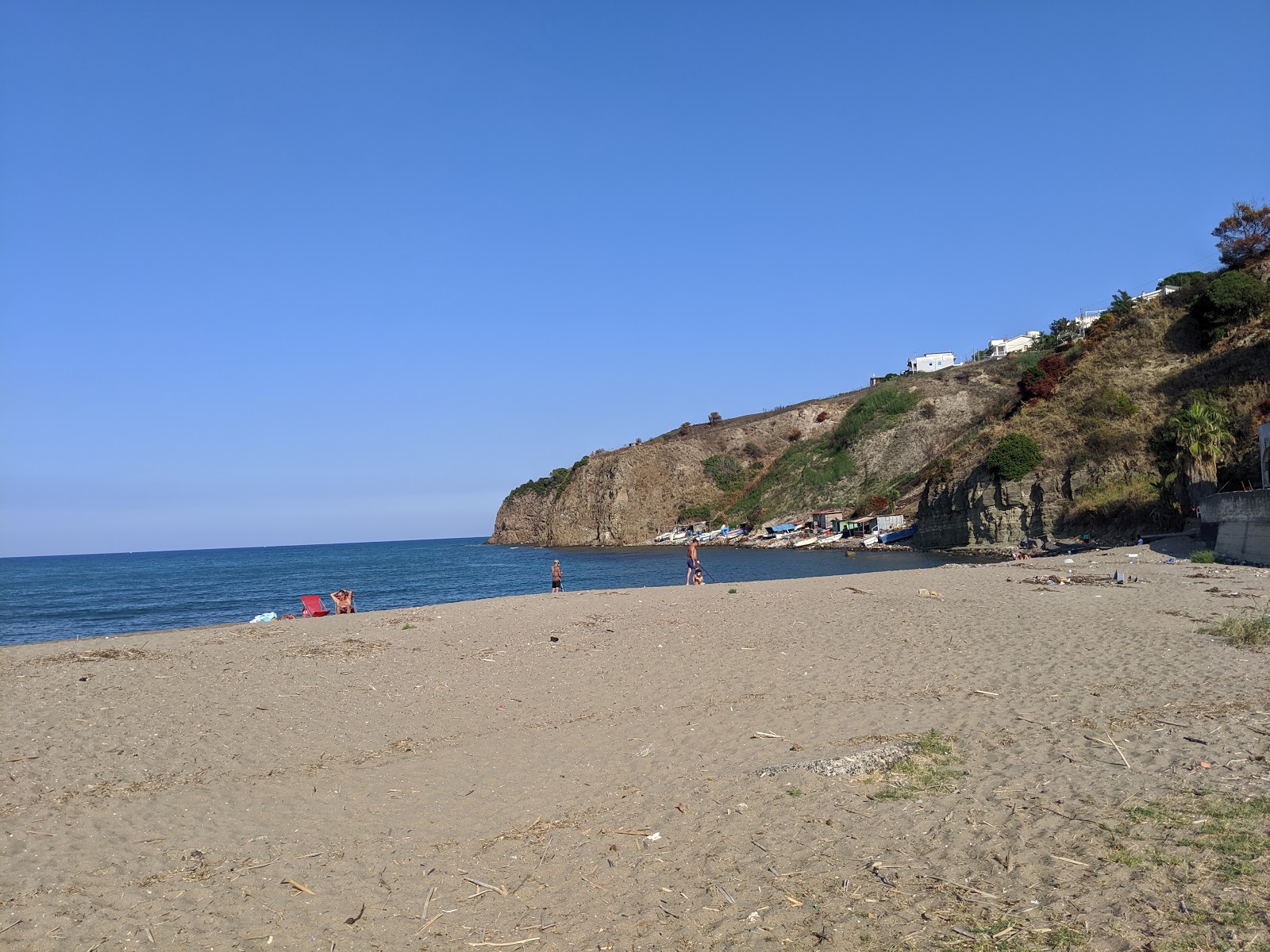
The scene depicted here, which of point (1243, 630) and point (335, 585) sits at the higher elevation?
point (1243, 630)

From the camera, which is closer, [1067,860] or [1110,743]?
[1067,860]

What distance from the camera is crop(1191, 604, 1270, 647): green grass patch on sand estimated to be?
1152 centimetres

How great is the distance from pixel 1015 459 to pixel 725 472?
54384mm

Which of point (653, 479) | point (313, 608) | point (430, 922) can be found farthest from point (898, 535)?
point (430, 922)

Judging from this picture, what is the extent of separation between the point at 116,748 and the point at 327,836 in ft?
14.5

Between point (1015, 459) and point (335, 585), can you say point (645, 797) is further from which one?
point (335, 585)

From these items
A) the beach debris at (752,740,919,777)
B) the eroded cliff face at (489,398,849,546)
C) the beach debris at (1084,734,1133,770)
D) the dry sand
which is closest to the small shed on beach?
the eroded cliff face at (489,398,849,546)

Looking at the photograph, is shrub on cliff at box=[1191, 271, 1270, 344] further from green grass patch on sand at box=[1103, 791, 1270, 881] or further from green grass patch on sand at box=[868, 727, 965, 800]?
green grass patch on sand at box=[1103, 791, 1270, 881]

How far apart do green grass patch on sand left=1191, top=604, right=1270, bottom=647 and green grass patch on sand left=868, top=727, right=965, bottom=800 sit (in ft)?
22.3

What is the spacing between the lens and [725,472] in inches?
3976

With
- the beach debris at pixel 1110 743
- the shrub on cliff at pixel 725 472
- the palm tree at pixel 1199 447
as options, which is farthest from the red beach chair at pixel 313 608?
the shrub on cliff at pixel 725 472

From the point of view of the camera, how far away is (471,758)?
8.79 m

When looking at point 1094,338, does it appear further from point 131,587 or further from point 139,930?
point 131,587

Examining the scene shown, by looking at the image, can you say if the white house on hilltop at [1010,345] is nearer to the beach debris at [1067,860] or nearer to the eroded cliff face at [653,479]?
the eroded cliff face at [653,479]
